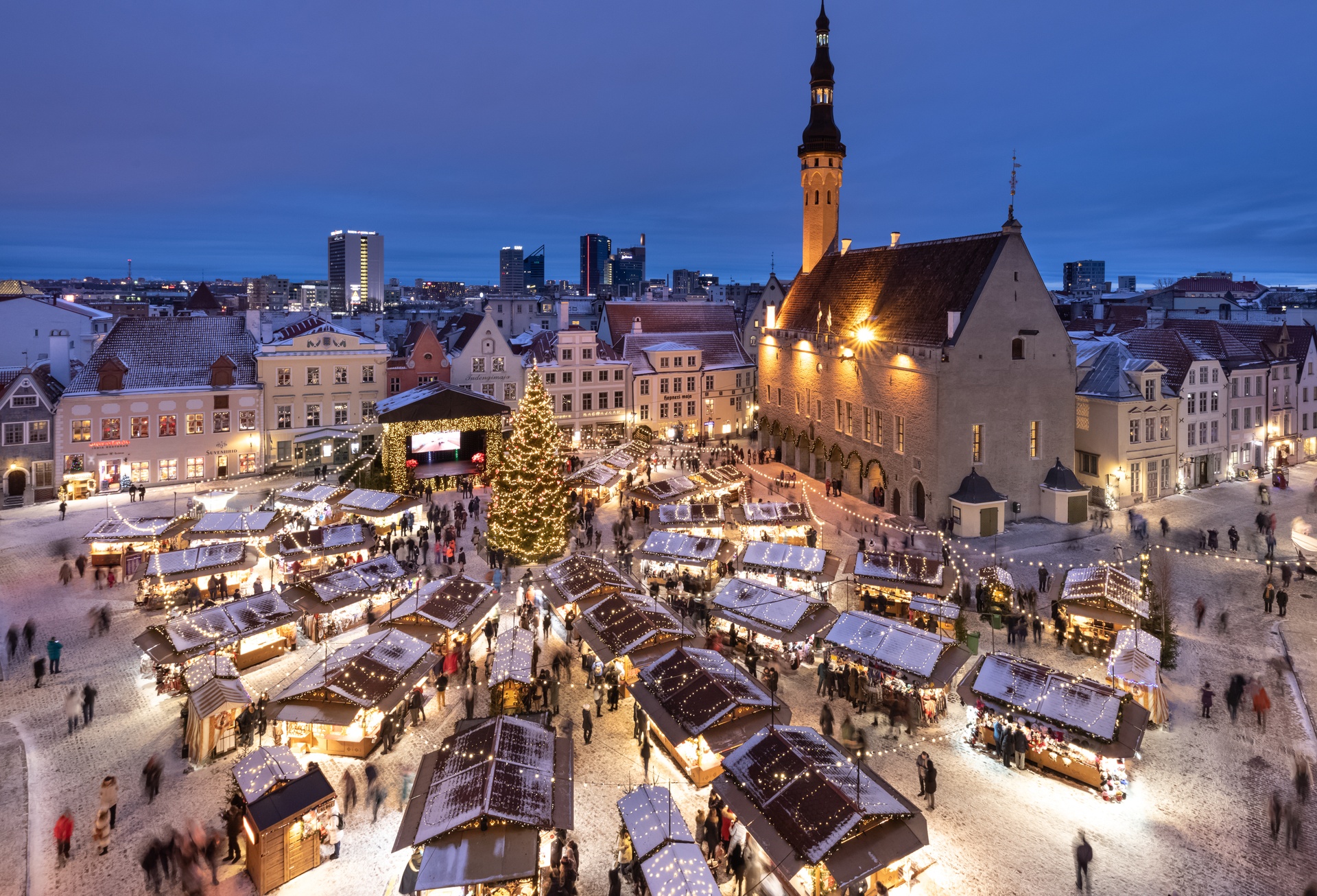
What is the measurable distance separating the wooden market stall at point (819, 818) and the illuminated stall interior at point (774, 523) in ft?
61.1

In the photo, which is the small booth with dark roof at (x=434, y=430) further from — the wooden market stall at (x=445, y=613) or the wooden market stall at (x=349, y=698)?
the wooden market stall at (x=349, y=698)

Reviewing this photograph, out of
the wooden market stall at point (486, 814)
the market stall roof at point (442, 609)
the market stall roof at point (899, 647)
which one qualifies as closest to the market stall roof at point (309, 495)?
the market stall roof at point (442, 609)

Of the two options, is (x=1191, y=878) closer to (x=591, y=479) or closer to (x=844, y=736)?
(x=844, y=736)

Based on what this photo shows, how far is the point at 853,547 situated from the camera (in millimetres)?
35812

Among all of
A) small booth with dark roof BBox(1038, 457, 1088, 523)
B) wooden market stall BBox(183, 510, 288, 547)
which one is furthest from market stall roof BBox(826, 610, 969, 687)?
wooden market stall BBox(183, 510, 288, 547)

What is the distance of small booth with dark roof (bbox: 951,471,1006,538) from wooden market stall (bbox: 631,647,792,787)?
23268 millimetres

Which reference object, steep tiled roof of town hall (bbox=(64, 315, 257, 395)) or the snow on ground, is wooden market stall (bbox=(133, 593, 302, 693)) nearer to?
the snow on ground

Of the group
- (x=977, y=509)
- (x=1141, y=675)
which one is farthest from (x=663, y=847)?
(x=977, y=509)

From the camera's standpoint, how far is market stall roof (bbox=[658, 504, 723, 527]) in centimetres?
3494

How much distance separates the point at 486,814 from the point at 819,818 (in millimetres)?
6063

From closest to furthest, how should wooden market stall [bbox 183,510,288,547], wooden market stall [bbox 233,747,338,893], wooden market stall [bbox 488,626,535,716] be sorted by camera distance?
1. wooden market stall [bbox 233,747,338,893]
2. wooden market stall [bbox 488,626,535,716]
3. wooden market stall [bbox 183,510,288,547]

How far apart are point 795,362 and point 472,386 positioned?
2462 cm

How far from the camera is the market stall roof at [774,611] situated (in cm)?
2277

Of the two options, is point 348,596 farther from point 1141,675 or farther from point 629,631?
point 1141,675
